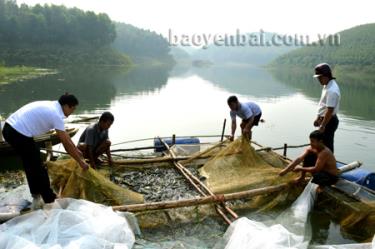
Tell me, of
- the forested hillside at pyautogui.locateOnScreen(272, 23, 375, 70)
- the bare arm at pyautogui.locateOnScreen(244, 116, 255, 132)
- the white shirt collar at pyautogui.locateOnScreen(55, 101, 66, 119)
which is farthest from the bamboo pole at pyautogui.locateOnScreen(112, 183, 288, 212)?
the forested hillside at pyautogui.locateOnScreen(272, 23, 375, 70)

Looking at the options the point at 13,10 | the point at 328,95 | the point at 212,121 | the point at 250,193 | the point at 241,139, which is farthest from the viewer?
the point at 13,10

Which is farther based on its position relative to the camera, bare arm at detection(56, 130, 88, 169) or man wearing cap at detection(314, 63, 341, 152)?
man wearing cap at detection(314, 63, 341, 152)

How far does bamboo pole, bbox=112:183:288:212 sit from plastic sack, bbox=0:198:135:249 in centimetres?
41

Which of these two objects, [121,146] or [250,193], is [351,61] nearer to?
[121,146]

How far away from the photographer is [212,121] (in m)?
18.2

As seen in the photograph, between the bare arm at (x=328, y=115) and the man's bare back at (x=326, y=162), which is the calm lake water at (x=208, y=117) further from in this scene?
the man's bare back at (x=326, y=162)

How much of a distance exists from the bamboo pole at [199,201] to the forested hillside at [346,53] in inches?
2745

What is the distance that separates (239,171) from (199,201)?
5.95 ft

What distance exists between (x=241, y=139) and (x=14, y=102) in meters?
17.0

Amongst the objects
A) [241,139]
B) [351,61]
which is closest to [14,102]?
[241,139]

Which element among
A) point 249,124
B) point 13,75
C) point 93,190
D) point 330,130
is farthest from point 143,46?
point 93,190

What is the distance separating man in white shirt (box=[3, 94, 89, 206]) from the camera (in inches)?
172

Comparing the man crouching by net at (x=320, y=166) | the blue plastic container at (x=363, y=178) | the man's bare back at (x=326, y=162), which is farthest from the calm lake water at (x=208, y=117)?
the man's bare back at (x=326, y=162)

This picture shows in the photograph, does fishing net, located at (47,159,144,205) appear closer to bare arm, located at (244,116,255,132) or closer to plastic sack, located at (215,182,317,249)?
plastic sack, located at (215,182,317,249)
